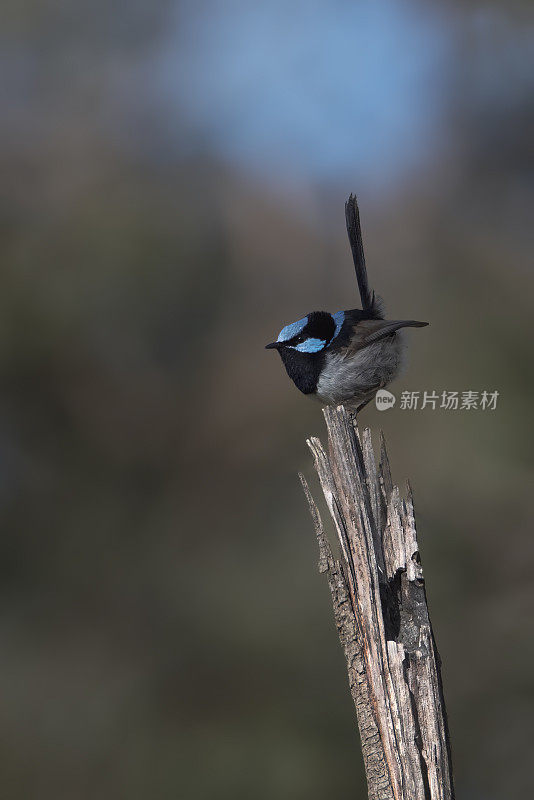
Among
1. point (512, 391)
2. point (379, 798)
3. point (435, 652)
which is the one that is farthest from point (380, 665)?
point (512, 391)

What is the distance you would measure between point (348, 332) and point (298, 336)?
0.96 ft

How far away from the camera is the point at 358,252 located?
4270 mm

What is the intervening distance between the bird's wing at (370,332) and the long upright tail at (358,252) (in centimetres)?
40

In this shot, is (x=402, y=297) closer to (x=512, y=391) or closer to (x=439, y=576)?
(x=512, y=391)

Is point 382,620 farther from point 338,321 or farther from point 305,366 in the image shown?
point 338,321

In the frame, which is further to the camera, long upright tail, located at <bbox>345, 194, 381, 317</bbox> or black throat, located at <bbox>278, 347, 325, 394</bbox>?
long upright tail, located at <bbox>345, 194, 381, 317</bbox>

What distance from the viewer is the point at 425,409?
6.48m

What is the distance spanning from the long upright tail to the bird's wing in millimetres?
396

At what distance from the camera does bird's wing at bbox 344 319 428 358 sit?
3826 mm
